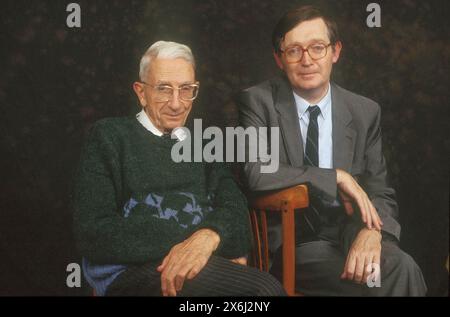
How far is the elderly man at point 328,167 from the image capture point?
8.72ft

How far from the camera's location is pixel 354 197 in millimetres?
2680

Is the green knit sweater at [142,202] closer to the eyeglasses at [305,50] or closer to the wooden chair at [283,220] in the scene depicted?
the wooden chair at [283,220]

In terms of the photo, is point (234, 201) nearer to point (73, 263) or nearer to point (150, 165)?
point (150, 165)

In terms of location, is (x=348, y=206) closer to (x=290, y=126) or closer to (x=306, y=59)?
(x=290, y=126)

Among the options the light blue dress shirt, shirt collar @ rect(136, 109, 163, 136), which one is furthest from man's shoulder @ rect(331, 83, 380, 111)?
shirt collar @ rect(136, 109, 163, 136)

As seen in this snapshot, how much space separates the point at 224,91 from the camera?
2.83 m

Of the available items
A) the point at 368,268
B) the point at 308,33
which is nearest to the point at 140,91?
the point at 308,33

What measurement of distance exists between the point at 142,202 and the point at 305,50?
1.04 metres

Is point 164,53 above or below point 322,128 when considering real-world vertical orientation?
above

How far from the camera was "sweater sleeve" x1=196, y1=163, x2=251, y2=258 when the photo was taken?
2656 millimetres

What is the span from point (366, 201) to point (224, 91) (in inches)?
33.7

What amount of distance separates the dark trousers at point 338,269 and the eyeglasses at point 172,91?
2.79ft
